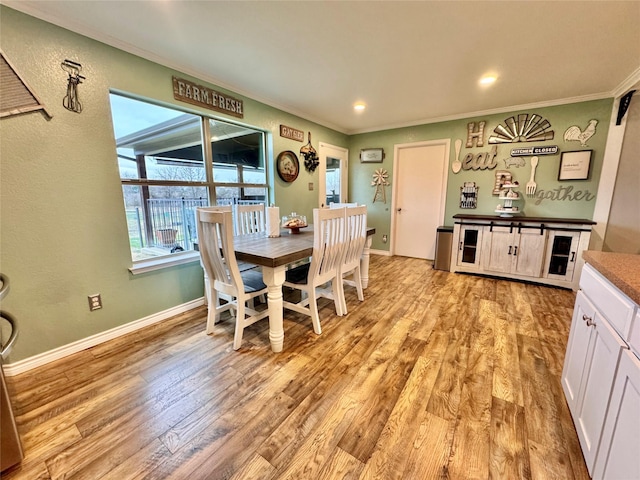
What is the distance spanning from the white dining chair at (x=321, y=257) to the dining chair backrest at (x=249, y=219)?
0.80 metres

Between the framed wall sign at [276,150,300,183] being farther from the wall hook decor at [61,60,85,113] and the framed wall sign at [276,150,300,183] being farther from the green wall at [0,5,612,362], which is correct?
the wall hook decor at [61,60,85,113]

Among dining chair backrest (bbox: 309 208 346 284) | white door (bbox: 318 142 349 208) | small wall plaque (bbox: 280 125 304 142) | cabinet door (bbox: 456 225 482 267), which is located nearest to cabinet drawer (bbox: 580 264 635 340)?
dining chair backrest (bbox: 309 208 346 284)

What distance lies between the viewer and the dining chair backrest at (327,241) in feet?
6.31

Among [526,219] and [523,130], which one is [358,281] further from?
[523,130]

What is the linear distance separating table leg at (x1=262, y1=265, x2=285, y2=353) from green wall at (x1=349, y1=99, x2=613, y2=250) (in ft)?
11.0

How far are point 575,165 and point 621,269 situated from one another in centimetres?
308

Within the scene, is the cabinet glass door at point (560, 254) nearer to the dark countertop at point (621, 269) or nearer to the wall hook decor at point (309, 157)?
the dark countertop at point (621, 269)

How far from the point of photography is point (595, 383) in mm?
1086

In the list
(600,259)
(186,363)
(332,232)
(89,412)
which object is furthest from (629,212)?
(89,412)

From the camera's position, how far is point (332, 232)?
6.71 feet

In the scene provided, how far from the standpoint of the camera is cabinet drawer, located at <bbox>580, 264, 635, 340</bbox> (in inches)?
35.8

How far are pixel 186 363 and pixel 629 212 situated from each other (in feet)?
14.2

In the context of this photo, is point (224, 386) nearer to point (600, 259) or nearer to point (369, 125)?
point (600, 259)

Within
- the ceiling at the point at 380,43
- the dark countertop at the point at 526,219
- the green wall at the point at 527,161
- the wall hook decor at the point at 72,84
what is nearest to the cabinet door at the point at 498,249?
the dark countertop at the point at 526,219
